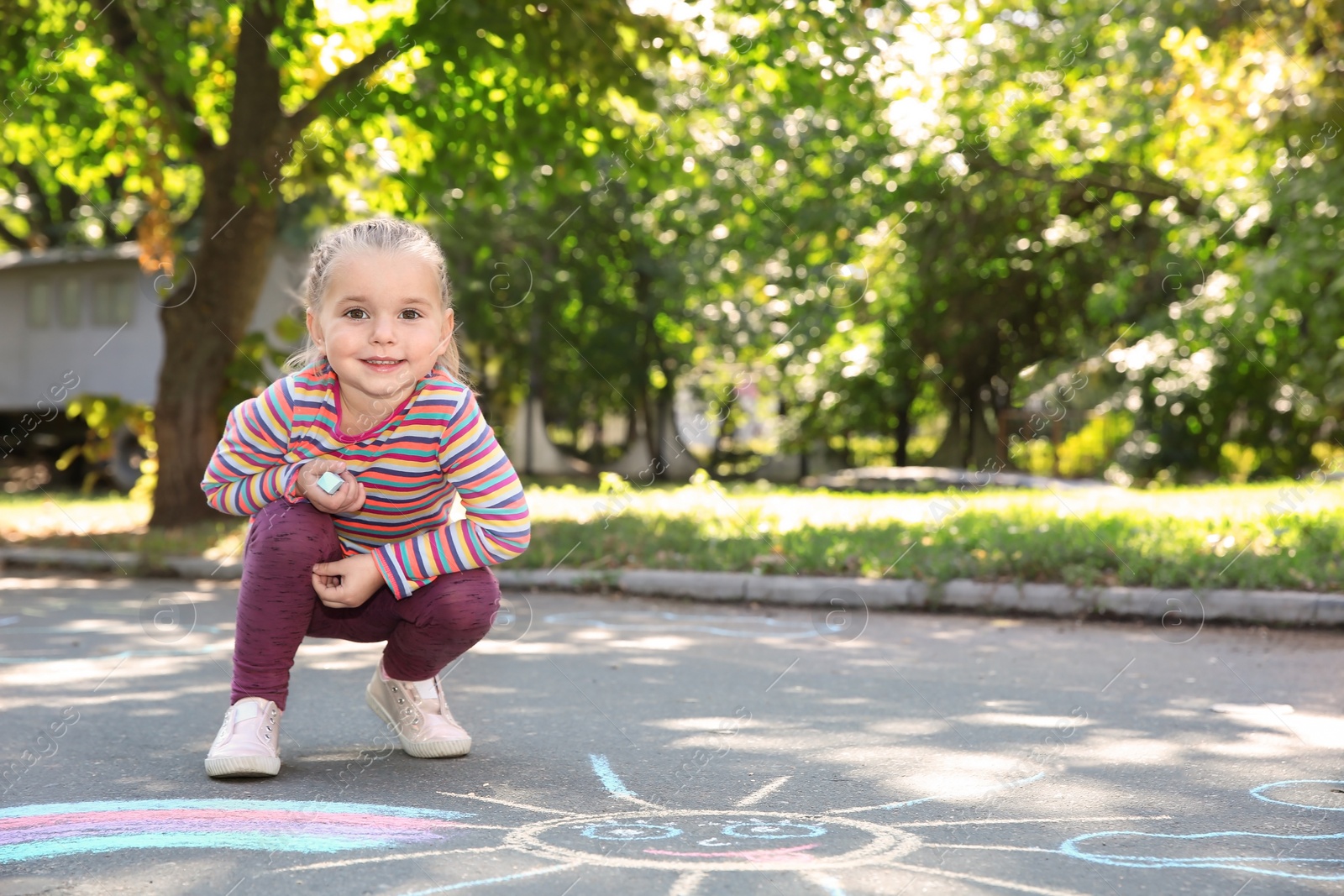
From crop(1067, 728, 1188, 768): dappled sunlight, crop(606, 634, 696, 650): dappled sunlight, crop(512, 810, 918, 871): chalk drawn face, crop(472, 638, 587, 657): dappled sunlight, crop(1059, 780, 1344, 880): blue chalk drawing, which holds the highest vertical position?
crop(512, 810, 918, 871): chalk drawn face

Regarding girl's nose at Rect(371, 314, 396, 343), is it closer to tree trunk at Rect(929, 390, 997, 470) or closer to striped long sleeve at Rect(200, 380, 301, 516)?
striped long sleeve at Rect(200, 380, 301, 516)

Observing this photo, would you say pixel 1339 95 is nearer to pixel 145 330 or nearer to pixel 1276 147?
pixel 1276 147

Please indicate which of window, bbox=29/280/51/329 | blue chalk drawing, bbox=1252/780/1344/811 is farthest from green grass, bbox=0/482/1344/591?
window, bbox=29/280/51/329

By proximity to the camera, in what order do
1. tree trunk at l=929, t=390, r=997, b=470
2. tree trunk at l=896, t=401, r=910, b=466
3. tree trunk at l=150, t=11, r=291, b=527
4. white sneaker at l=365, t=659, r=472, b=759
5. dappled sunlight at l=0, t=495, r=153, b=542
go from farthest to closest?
tree trunk at l=896, t=401, r=910, b=466, tree trunk at l=929, t=390, r=997, b=470, dappled sunlight at l=0, t=495, r=153, b=542, tree trunk at l=150, t=11, r=291, b=527, white sneaker at l=365, t=659, r=472, b=759

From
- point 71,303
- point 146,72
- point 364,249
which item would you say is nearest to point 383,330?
point 364,249

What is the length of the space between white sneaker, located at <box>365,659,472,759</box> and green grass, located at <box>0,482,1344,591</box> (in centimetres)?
434

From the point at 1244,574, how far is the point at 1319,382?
27.9 feet

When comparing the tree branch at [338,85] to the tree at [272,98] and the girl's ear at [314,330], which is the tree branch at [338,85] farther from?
the girl's ear at [314,330]

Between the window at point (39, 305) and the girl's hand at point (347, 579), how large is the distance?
1982 centimetres

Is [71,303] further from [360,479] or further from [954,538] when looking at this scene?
[360,479]

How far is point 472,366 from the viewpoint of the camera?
22.5 meters

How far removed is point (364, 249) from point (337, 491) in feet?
2.07

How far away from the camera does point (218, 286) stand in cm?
1129

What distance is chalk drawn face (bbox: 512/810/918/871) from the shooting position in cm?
276
